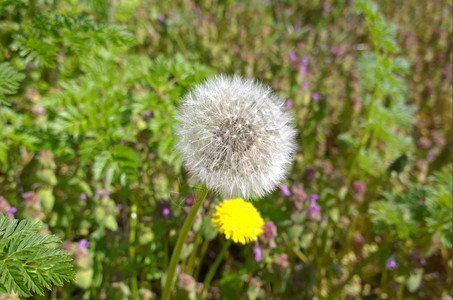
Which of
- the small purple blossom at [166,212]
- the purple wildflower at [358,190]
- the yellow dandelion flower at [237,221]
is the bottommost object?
the purple wildflower at [358,190]

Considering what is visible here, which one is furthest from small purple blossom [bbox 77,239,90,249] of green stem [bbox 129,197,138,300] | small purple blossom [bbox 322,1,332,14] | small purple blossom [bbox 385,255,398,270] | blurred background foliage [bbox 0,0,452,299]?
small purple blossom [bbox 322,1,332,14]

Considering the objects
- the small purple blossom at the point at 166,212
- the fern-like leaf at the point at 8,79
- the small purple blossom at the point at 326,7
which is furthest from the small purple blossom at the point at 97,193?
the small purple blossom at the point at 326,7

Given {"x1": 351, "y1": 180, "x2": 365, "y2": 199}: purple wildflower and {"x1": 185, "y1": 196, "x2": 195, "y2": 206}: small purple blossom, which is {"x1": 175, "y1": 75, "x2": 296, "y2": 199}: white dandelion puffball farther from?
{"x1": 351, "y1": 180, "x2": 365, "y2": 199}: purple wildflower

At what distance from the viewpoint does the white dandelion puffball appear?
1.42 m

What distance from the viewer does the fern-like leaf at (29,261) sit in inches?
47.0

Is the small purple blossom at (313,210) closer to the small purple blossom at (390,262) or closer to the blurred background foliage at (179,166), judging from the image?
the blurred background foliage at (179,166)

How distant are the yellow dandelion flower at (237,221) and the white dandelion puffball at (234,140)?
0.29 meters

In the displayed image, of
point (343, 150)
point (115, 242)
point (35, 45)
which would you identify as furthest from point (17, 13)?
point (343, 150)

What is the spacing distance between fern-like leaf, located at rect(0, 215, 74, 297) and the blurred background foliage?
49cm

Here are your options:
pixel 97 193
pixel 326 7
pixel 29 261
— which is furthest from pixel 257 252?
pixel 326 7

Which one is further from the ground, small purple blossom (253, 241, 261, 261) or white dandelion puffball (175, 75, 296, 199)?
→ white dandelion puffball (175, 75, 296, 199)

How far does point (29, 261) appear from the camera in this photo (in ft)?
4.00

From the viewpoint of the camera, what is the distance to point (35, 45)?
193 cm

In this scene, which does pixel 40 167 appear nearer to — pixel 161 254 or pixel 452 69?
pixel 161 254
